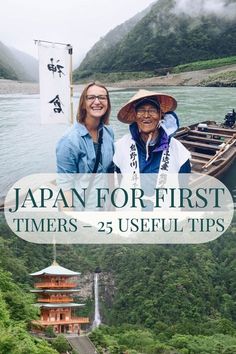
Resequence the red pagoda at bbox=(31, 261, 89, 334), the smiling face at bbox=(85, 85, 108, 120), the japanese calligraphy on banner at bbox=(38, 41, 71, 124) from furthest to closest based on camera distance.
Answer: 1. the red pagoda at bbox=(31, 261, 89, 334)
2. the japanese calligraphy on banner at bbox=(38, 41, 71, 124)
3. the smiling face at bbox=(85, 85, 108, 120)

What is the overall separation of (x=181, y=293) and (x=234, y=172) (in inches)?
62.6

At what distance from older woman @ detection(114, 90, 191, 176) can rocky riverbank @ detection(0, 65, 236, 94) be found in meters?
1.11

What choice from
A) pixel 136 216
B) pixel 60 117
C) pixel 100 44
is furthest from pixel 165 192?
pixel 100 44

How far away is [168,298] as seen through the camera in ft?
14.3

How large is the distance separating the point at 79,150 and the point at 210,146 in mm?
1012

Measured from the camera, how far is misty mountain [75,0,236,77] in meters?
3.13

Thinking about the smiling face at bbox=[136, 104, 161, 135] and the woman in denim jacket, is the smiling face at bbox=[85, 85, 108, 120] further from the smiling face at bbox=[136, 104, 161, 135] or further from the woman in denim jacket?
the smiling face at bbox=[136, 104, 161, 135]

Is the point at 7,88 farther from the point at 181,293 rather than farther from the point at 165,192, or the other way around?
the point at 181,293

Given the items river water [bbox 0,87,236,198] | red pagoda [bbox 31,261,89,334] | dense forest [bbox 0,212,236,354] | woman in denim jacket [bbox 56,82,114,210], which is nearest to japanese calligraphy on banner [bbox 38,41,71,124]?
woman in denim jacket [bbox 56,82,114,210]

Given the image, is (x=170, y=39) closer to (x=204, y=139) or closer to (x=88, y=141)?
(x=204, y=139)

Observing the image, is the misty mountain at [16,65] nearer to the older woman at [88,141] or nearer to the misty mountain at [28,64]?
the misty mountain at [28,64]

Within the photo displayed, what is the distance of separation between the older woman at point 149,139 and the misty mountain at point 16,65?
0.93 meters

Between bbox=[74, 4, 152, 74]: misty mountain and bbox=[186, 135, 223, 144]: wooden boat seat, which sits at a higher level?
bbox=[74, 4, 152, 74]: misty mountain

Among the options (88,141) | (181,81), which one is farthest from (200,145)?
(88,141)
